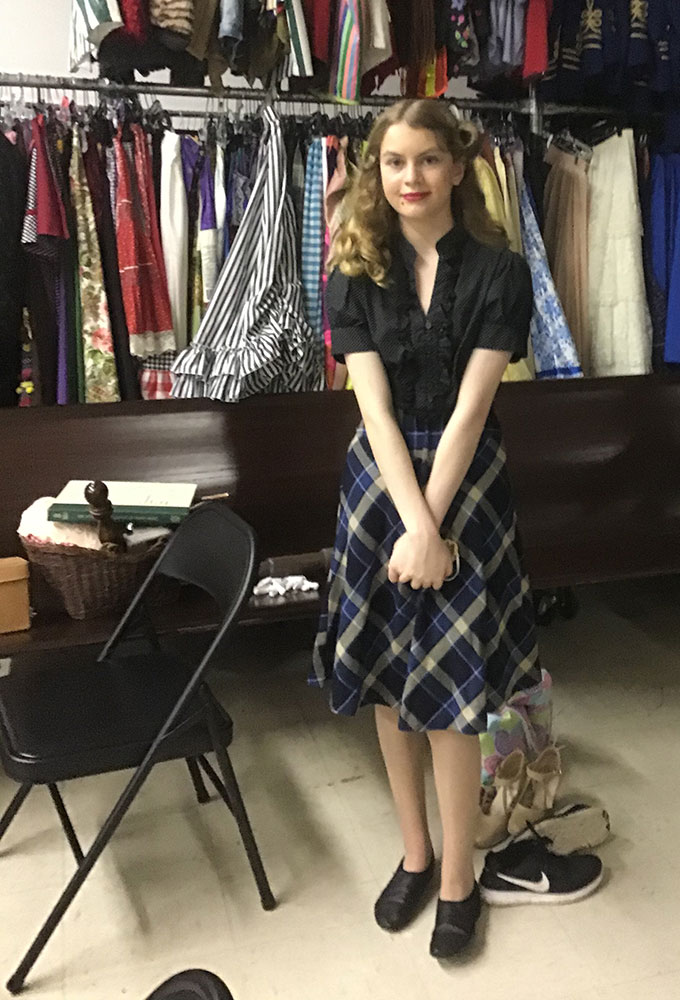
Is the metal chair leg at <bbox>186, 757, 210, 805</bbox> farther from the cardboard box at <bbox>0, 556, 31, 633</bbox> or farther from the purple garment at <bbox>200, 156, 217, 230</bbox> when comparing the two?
the purple garment at <bbox>200, 156, 217, 230</bbox>

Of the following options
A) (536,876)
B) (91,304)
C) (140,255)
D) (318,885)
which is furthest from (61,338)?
(536,876)

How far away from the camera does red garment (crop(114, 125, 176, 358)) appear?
228cm

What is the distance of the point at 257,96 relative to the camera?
2.40m

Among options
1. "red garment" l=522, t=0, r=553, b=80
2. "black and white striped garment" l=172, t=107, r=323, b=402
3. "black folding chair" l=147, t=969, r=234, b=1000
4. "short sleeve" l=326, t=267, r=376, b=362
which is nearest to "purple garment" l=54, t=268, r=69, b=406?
"black and white striped garment" l=172, t=107, r=323, b=402

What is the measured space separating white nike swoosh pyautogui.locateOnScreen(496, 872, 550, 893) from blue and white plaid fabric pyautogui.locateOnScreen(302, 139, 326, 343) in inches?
58.2

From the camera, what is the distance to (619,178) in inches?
104

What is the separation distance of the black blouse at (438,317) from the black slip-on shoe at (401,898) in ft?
2.97

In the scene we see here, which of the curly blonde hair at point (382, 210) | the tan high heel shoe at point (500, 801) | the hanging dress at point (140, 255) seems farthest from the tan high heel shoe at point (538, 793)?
the hanging dress at point (140, 255)

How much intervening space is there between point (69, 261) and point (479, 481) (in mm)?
1408

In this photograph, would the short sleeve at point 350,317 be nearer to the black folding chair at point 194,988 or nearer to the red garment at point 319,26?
the black folding chair at point 194,988

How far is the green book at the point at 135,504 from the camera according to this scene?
1.92 metres

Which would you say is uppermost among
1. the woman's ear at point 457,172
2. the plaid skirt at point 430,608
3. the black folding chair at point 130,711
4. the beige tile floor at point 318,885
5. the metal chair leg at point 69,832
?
the woman's ear at point 457,172

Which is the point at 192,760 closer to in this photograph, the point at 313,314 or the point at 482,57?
the point at 313,314

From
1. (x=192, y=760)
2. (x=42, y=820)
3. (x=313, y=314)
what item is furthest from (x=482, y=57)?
(x=42, y=820)
